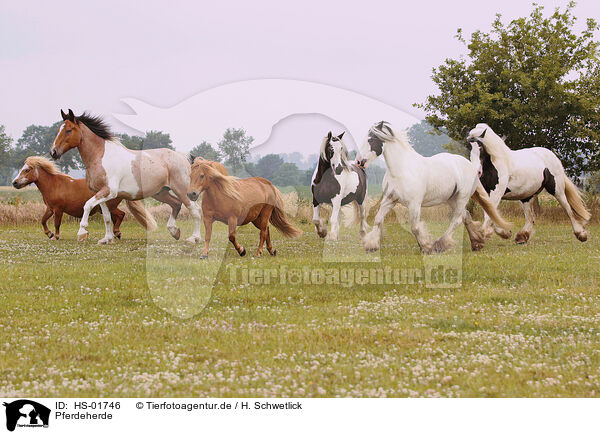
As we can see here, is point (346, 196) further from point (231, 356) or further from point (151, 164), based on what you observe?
point (231, 356)

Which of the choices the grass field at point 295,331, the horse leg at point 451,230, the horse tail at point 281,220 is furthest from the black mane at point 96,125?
the horse leg at point 451,230

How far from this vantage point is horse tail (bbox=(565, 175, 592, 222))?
59.2ft

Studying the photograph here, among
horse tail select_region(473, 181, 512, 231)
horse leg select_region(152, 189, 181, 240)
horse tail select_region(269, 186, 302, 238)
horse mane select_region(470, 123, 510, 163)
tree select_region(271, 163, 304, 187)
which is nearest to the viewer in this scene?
tree select_region(271, 163, 304, 187)

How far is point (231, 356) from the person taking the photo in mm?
6918

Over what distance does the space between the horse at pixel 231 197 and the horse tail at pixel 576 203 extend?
30.3 ft

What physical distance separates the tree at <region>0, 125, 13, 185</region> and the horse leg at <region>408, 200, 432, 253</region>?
3913 inches

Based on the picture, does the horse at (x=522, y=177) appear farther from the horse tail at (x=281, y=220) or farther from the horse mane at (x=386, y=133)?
the horse tail at (x=281, y=220)

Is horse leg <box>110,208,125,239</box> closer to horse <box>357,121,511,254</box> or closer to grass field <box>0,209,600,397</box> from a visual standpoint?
grass field <box>0,209,600,397</box>

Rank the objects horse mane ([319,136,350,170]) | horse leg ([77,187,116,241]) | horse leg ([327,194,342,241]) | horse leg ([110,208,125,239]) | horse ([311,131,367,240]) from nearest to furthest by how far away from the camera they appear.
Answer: horse mane ([319,136,350,170])
horse ([311,131,367,240])
horse leg ([327,194,342,241])
horse leg ([77,187,116,241])
horse leg ([110,208,125,239])

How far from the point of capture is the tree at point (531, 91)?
29.0 meters

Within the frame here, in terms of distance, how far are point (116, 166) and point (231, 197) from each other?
5539mm

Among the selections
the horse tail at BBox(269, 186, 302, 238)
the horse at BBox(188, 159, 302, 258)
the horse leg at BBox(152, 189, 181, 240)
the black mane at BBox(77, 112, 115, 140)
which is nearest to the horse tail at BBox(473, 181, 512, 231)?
the horse tail at BBox(269, 186, 302, 238)

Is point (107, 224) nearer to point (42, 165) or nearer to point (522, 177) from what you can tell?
point (42, 165)
